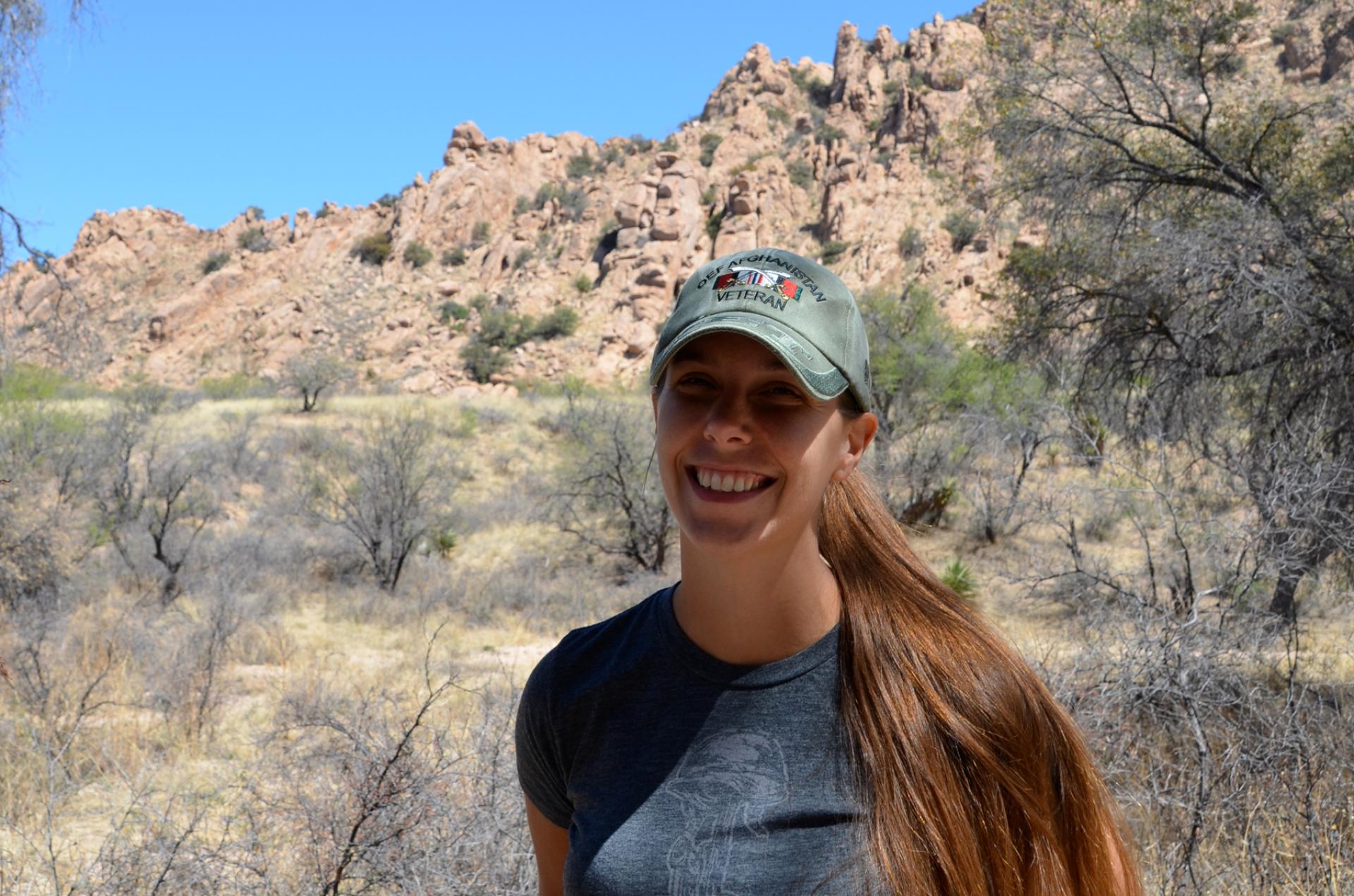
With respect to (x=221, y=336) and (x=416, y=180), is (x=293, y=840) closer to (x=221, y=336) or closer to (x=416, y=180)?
(x=221, y=336)

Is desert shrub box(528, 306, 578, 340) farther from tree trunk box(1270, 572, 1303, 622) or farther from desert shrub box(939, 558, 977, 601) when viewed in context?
tree trunk box(1270, 572, 1303, 622)

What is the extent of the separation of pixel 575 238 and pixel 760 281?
40924 millimetres

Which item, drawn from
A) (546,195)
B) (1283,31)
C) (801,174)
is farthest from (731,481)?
(546,195)

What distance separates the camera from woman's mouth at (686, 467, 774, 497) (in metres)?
1.24

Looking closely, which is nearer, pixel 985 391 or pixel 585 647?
pixel 585 647

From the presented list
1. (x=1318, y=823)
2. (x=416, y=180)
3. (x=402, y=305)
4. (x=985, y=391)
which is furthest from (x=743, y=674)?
(x=416, y=180)

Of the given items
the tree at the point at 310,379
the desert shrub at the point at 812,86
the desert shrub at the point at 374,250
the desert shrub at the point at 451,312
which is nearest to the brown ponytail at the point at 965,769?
the tree at the point at 310,379

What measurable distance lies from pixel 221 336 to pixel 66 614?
35373 millimetres

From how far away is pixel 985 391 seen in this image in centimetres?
1661

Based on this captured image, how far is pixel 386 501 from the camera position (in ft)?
41.7

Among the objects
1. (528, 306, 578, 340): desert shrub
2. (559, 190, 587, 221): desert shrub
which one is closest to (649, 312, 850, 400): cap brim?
(528, 306, 578, 340): desert shrub

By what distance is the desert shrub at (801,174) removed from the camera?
1607 inches

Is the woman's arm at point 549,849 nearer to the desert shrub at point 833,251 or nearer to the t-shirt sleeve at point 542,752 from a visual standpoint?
the t-shirt sleeve at point 542,752

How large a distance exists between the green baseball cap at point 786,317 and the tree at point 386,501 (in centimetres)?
1167
